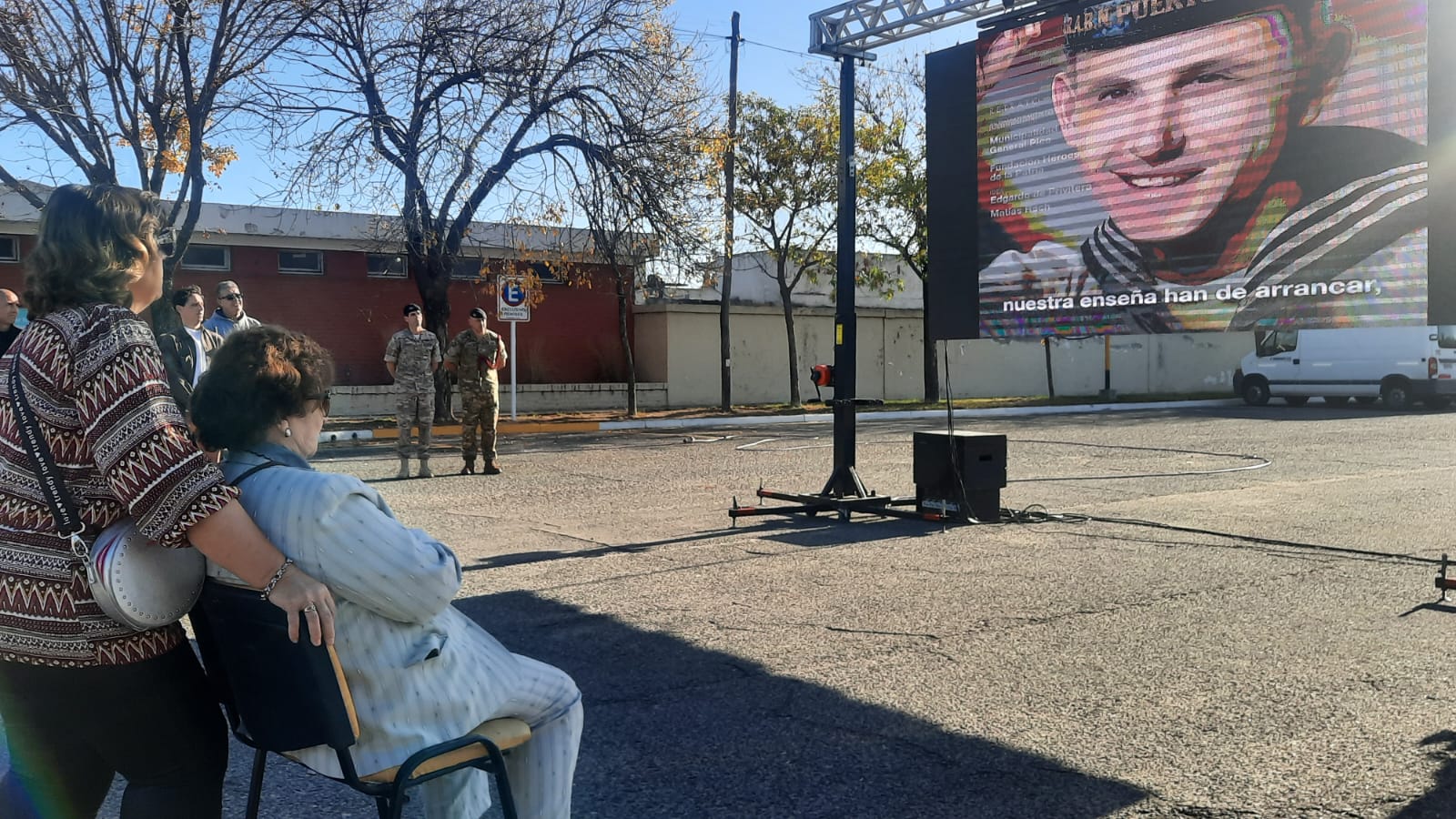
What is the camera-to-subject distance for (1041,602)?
650 cm

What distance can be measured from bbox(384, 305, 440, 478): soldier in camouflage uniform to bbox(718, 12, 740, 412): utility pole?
11.9 meters

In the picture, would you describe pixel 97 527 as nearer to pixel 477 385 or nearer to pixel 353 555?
pixel 353 555

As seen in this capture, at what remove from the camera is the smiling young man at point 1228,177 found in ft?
19.9

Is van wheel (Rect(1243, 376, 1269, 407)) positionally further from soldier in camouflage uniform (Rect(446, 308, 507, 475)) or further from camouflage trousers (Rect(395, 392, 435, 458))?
camouflage trousers (Rect(395, 392, 435, 458))

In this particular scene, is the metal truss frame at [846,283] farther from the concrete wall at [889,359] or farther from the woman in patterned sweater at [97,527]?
the concrete wall at [889,359]

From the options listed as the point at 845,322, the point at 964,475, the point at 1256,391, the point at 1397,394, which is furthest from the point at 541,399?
the point at 1397,394

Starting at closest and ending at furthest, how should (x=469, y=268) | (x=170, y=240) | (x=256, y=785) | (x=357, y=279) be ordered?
(x=256, y=785)
(x=170, y=240)
(x=357, y=279)
(x=469, y=268)

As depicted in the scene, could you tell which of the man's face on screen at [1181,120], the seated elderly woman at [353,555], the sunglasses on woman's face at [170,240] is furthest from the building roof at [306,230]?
the seated elderly woman at [353,555]

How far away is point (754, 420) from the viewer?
24578 mm

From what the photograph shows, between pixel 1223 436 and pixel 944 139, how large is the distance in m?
12.5

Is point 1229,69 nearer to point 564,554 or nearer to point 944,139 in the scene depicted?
point 944,139

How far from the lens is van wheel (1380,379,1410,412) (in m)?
26.5

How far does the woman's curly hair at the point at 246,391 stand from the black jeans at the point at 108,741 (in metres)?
0.46

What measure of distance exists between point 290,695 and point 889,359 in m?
32.6
